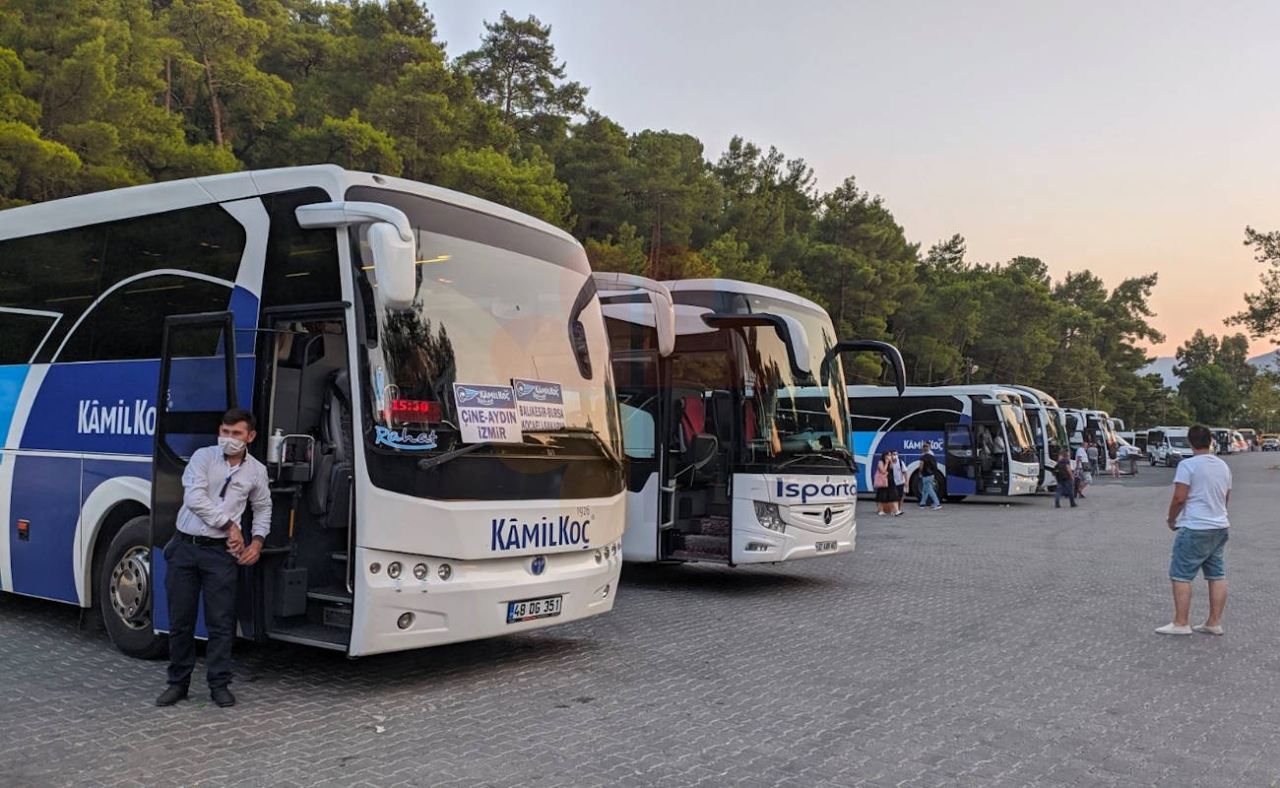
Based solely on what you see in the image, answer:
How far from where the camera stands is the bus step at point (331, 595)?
6449 mm

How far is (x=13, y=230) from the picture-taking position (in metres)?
8.76

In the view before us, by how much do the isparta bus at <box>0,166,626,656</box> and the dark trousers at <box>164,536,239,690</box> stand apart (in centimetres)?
37

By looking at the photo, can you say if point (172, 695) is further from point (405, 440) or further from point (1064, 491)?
point (1064, 491)

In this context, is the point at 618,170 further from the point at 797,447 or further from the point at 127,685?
the point at 127,685

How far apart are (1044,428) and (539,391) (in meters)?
27.8

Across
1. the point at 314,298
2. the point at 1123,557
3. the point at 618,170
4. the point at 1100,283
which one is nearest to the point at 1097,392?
the point at 1100,283

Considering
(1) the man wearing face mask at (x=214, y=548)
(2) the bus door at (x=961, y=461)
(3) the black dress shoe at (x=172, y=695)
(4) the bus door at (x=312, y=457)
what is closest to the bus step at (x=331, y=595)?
(4) the bus door at (x=312, y=457)

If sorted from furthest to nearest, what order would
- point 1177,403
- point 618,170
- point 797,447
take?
point 1177,403, point 618,170, point 797,447

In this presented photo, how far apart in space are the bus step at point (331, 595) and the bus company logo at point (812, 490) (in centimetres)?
566

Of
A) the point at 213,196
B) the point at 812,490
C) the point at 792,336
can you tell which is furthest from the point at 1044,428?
the point at 213,196

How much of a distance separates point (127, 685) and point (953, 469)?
83.6 ft

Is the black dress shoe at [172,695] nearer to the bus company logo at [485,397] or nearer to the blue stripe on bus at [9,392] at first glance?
the bus company logo at [485,397]

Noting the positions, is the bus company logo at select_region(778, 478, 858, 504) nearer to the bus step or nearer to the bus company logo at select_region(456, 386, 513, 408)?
the bus company logo at select_region(456, 386, 513, 408)

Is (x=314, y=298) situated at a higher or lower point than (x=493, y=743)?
higher
